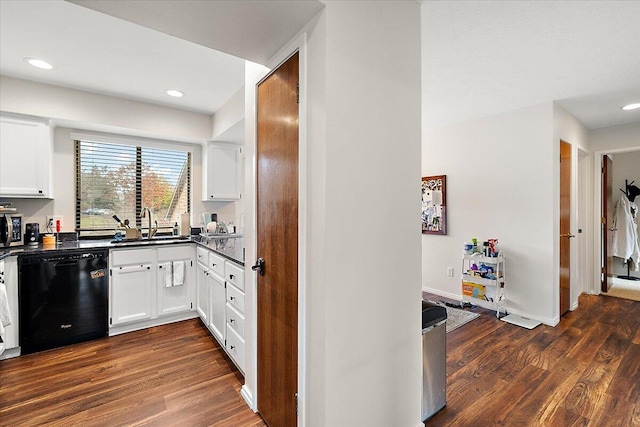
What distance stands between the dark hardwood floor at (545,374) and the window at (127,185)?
3754 mm

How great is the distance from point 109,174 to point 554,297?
5.38 metres

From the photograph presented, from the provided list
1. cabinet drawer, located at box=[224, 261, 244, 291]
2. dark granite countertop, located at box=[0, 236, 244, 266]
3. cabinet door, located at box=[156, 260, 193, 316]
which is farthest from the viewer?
cabinet door, located at box=[156, 260, 193, 316]

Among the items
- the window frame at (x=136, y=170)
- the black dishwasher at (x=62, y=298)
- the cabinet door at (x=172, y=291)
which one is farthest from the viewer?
the window frame at (x=136, y=170)

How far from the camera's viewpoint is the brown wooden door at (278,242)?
150 centimetres

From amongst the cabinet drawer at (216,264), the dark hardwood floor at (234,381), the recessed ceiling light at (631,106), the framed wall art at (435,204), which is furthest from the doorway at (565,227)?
the cabinet drawer at (216,264)

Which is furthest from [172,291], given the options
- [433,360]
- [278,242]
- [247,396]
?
[433,360]

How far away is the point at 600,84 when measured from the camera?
2836mm

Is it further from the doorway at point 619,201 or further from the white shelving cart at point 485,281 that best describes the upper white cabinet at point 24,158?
the doorway at point 619,201

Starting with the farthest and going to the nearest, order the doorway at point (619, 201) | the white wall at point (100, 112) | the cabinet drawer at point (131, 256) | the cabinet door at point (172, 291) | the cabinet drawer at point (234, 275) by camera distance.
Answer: the doorway at point (619, 201), the cabinet door at point (172, 291), the cabinet drawer at point (131, 256), the white wall at point (100, 112), the cabinet drawer at point (234, 275)

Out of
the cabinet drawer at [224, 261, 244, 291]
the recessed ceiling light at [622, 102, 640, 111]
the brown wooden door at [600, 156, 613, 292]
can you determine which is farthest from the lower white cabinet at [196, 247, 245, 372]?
the brown wooden door at [600, 156, 613, 292]

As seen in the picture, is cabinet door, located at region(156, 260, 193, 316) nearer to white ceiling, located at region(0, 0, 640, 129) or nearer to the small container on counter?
the small container on counter

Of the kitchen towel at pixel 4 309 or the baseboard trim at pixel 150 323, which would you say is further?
the baseboard trim at pixel 150 323

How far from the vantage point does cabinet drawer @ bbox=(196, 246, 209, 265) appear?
304cm

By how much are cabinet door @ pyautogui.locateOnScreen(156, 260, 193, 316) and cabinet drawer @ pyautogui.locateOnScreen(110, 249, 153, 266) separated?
0.50ft
